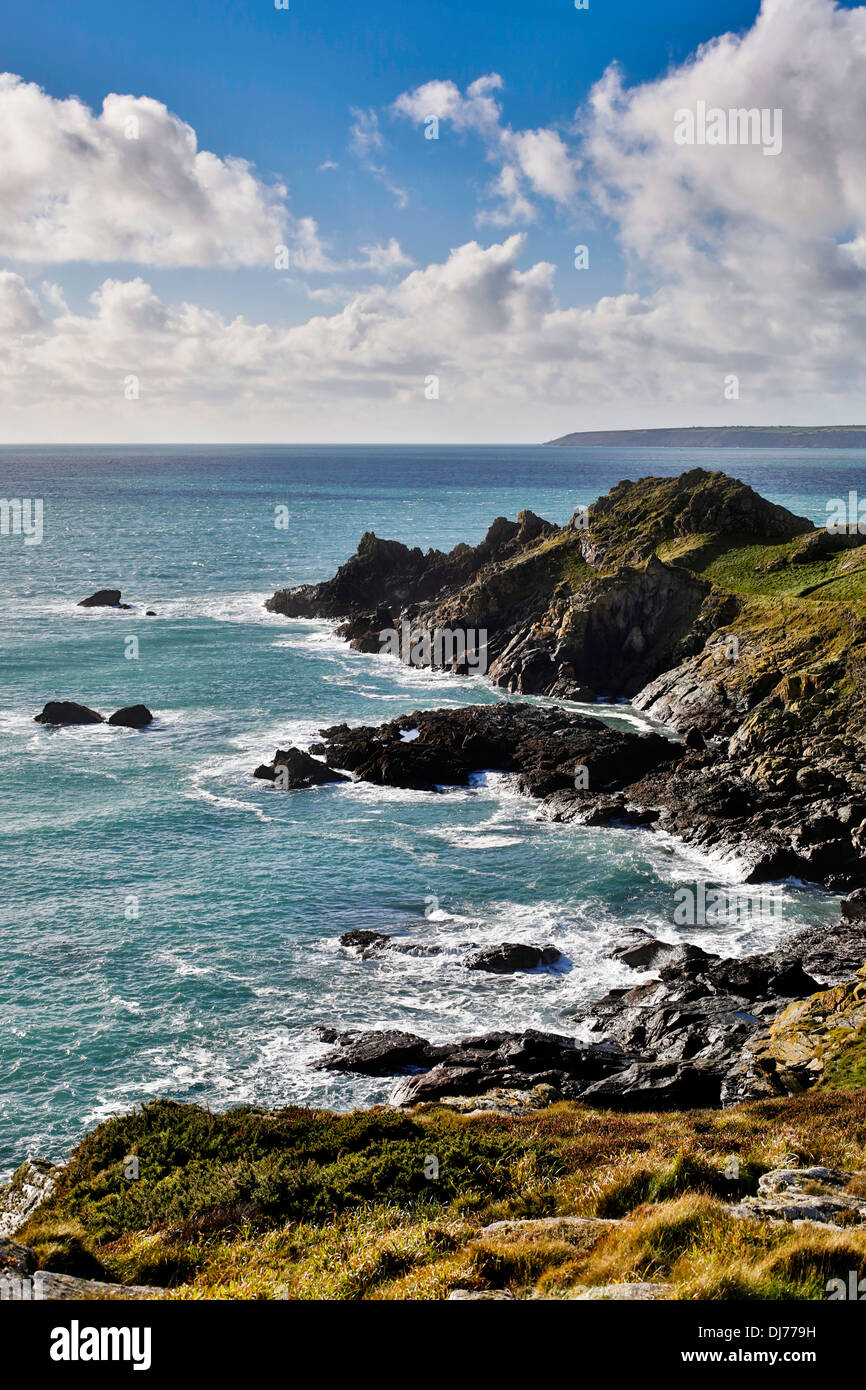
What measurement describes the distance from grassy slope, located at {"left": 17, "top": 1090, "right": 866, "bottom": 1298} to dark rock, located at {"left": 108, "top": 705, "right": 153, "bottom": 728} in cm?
4371

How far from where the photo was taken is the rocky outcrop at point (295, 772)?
5309cm

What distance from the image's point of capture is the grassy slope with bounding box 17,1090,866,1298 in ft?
37.9

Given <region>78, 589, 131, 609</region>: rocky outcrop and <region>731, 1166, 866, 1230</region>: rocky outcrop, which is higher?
<region>78, 589, 131, 609</region>: rocky outcrop

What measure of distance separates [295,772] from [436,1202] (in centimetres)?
3902

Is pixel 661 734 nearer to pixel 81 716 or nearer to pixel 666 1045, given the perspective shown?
pixel 666 1045

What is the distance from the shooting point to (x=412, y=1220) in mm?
14812

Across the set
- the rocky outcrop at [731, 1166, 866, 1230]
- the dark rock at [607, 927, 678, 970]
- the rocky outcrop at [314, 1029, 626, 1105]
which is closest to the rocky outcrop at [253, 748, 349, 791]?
the dark rock at [607, 927, 678, 970]

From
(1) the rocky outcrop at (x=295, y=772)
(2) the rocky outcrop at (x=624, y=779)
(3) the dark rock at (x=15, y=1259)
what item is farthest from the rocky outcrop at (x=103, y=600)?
(3) the dark rock at (x=15, y=1259)

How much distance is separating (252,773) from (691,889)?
26.7 m

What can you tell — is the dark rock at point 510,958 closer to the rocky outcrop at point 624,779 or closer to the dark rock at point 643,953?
the dark rock at point 643,953

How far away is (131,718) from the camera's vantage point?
6316cm

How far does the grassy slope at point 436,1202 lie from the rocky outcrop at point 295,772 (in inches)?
1212

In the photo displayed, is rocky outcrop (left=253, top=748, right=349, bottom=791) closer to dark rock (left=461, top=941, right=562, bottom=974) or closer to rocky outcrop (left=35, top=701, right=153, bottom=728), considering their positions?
rocky outcrop (left=35, top=701, right=153, bottom=728)
